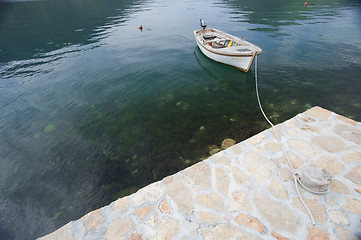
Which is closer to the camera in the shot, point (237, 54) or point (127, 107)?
point (127, 107)

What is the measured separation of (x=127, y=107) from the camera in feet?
39.0

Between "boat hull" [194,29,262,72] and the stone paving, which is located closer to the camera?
the stone paving

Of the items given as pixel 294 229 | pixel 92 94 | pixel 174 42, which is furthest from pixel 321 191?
pixel 174 42

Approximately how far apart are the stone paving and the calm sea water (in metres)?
2.60

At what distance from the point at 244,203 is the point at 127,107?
383 inches

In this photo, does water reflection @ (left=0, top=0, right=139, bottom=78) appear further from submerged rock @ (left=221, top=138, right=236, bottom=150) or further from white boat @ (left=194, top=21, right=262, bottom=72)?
submerged rock @ (left=221, top=138, right=236, bottom=150)

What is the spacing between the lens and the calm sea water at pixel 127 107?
289 inches

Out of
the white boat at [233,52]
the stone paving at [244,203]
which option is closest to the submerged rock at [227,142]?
the stone paving at [244,203]

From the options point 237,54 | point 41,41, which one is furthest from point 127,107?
point 41,41

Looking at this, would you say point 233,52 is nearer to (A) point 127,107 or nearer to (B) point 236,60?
(B) point 236,60

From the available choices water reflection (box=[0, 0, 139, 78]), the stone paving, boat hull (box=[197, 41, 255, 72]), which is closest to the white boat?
boat hull (box=[197, 41, 255, 72])

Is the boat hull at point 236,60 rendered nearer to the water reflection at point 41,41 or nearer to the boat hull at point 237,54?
the boat hull at point 237,54

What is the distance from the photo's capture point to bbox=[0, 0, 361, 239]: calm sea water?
24.1 ft

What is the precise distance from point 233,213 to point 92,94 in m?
13.3
